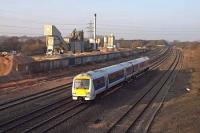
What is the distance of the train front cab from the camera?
2598cm

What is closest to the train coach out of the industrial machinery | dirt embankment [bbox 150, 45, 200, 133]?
dirt embankment [bbox 150, 45, 200, 133]

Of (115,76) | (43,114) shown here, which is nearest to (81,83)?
(43,114)

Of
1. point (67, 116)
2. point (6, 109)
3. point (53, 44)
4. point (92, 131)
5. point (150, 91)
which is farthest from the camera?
point (53, 44)

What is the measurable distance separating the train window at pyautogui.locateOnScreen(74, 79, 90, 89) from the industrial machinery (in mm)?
57428

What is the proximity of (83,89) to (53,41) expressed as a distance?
60.3 meters

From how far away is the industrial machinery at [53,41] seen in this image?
85.3m

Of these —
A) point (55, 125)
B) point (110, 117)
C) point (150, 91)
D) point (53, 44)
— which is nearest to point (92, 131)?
point (55, 125)

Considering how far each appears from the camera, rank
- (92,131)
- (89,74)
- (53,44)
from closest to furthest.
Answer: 1. (92,131)
2. (89,74)
3. (53,44)

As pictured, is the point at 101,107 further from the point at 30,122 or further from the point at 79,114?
the point at 30,122

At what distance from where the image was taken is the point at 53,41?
85312 mm

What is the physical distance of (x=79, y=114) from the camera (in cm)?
2325

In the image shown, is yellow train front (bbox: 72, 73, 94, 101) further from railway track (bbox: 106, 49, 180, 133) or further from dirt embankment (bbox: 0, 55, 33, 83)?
dirt embankment (bbox: 0, 55, 33, 83)

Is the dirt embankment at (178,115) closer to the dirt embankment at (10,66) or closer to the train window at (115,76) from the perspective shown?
the train window at (115,76)

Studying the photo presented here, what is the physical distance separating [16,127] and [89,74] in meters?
8.69
